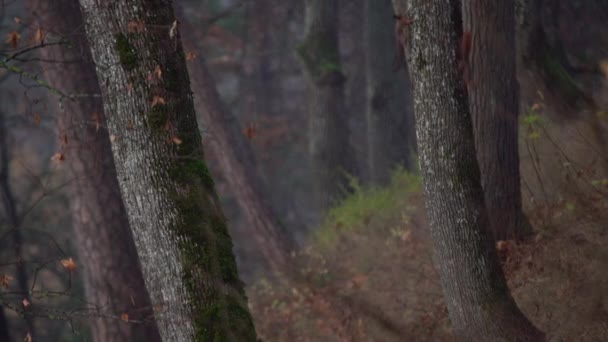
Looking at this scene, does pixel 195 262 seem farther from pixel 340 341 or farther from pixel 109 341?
pixel 109 341

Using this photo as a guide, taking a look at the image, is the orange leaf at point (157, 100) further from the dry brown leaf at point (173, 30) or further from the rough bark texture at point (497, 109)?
the rough bark texture at point (497, 109)

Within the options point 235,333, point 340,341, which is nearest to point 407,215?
point 340,341

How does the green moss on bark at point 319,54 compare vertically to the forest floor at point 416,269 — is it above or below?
above

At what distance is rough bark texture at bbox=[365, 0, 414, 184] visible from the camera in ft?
53.4

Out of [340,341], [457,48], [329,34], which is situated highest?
[329,34]

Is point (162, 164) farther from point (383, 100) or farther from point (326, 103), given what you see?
point (383, 100)

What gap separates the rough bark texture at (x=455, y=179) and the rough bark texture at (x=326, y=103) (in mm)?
8094

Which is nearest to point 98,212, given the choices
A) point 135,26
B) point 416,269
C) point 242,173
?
point 242,173

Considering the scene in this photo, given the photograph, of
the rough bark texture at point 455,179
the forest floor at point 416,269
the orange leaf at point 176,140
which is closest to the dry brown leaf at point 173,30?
the orange leaf at point 176,140

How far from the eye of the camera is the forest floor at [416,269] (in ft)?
21.8

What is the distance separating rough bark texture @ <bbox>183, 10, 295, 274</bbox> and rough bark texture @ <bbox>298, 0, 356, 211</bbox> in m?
1.86

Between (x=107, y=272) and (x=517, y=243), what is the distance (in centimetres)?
534

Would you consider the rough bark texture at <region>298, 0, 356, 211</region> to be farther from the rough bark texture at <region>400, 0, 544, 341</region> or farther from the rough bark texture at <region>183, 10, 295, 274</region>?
the rough bark texture at <region>400, 0, 544, 341</region>

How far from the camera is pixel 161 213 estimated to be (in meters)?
5.46
